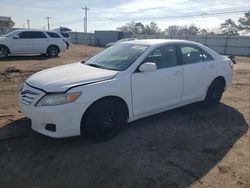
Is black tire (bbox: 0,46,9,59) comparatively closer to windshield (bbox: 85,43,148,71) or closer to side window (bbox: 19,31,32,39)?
side window (bbox: 19,31,32,39)

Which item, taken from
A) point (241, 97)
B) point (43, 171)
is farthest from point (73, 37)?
point (43, 171)

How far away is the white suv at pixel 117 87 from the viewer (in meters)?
3.92

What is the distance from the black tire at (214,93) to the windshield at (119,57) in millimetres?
2062

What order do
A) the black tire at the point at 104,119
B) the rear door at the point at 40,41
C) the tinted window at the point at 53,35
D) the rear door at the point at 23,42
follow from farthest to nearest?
the tinted window at the point at 53,35 < the rear door at the point at 40,41 < the rear door at the point at 23,42 < the black tire at the point at 104,119

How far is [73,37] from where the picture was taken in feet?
159

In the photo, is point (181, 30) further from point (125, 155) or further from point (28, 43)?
point (125, 155)

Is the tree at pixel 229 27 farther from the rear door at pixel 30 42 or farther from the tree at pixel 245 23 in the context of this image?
the rear door at pixel 30 42

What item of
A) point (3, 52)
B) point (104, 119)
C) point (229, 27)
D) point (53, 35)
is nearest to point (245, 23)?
point (229, 27)

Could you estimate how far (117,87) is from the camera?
4.29 m

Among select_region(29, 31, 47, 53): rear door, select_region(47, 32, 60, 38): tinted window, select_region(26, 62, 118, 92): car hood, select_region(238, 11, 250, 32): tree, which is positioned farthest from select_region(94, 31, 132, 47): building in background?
select_region(26, 62, 118, 92): car hood

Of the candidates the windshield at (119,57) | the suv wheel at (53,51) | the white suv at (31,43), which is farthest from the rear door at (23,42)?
the windshield at (119,57)

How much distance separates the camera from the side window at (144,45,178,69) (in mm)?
4957

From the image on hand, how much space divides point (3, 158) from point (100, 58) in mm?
2503

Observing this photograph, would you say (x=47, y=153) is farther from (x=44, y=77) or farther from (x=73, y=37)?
(x=73, y=37)
